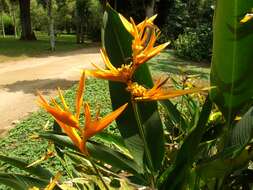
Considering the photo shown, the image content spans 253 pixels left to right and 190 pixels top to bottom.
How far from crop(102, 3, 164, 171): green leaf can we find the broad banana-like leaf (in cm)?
21

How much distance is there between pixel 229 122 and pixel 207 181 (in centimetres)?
16

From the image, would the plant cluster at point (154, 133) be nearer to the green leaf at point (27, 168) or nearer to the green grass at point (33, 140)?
the green leaf at point (27, 168)

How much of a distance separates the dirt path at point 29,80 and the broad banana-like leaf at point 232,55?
563 centimetres

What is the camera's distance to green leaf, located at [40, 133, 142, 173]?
1.19 m

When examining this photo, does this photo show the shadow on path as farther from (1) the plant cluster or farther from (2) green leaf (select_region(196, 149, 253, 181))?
(2) green leaf (select_region(196, 149, 253, 181))

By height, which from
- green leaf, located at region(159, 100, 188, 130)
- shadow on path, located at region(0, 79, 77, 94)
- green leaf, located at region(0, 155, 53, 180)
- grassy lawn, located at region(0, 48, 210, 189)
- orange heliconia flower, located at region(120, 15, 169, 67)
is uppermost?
orange heliconia flower, located at region(120, 15, 169, 67)

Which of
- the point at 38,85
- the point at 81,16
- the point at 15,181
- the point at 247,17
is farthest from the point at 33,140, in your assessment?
the point at 81,16

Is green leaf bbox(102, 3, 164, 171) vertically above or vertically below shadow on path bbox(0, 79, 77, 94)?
above

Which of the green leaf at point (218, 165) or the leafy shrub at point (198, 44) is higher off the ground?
the green leaf at point (218, 165)

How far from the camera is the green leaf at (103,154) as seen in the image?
3.91 ft

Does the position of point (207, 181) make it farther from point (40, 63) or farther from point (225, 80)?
point (40, 63)

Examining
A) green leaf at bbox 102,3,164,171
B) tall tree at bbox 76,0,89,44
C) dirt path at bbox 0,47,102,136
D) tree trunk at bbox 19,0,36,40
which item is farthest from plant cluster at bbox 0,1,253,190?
tall tree at bbox 76,0,89,44

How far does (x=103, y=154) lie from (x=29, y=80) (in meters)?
10.4

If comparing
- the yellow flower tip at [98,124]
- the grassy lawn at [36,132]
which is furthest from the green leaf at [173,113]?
the grassy lawn at [36,132]
